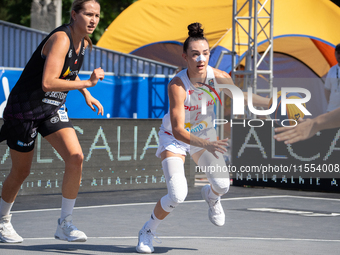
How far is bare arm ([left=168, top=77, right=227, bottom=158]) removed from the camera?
491 centimetres

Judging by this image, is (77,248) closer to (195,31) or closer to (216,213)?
(216,213)

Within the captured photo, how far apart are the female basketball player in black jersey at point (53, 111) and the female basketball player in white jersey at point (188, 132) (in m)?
0.76

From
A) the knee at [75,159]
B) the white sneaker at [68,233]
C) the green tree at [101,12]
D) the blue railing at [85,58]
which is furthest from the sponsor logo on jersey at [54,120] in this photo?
the green tree at [101,12]

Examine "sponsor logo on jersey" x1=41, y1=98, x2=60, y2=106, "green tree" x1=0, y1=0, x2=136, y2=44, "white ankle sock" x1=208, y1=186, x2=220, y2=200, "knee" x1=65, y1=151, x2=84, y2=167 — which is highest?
"green tree" x1=0, y1=0, x2=136, y2=44

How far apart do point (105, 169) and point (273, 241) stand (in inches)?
179

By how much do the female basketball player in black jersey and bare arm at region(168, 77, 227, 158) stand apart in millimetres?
803

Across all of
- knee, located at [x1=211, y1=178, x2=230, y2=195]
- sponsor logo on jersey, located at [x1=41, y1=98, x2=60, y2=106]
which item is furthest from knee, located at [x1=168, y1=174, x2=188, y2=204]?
sponsor logo on jersey, located at [x1=41, y1=98, x2=60, y2=106]

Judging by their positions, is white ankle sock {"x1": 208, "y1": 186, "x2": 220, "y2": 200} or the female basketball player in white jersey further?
white ankle sock {"x1": 208, "y1": 186, "x2": 220, "y2": 200}

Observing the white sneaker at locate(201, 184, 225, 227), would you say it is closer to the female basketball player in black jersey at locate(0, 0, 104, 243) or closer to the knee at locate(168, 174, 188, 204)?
the knee at locate(168, 174, 188, 204)

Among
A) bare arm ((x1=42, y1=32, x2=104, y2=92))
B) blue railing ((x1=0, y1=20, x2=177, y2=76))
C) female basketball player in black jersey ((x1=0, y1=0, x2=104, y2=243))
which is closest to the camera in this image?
bare arm ((x1=42, y1=32, x2=104, y2=92))

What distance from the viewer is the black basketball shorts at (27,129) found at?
17.2 ft

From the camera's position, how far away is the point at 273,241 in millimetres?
5805

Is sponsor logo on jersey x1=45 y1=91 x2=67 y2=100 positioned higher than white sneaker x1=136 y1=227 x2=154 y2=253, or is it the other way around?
sponsor logo on jersey x1=45 y1=91 x2=67 y2=100

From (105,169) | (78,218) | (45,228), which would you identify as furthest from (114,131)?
(45,228)
